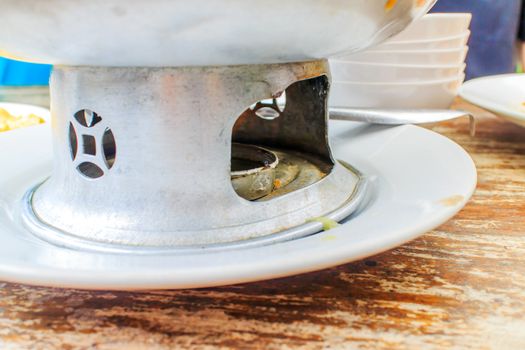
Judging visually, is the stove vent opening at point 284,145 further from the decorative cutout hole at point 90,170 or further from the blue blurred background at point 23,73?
the blue blurred background at point 23,73

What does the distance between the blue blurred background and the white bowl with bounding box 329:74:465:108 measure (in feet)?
6.54

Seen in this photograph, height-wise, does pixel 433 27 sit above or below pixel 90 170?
above

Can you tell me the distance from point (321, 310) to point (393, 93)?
750 millimetres

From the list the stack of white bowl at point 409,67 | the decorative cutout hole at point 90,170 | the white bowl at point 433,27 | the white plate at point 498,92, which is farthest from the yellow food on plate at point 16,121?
the white plate at point 498,92

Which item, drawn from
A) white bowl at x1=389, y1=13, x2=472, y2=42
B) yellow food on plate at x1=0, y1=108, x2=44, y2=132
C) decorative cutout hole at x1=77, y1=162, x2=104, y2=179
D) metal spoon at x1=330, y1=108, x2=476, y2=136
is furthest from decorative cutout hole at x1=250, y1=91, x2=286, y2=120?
yellow food on plate at x1=0, y1=108, x2=44, y2=132

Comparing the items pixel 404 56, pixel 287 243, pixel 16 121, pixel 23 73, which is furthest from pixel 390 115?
pixel 23 73

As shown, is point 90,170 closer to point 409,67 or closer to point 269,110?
point 269,110

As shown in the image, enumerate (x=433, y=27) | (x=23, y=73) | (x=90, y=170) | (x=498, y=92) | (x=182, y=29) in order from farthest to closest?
(x=23, y=73) < (x=498, y=92) < (x=433, y=27) < (x=90, y=170) < (x=182, y=29)

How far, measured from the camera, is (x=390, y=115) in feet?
2.67

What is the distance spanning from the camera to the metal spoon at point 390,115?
0.81m

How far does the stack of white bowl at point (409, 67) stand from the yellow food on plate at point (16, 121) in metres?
0.65

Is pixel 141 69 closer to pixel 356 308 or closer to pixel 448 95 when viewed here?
pixel 356 308

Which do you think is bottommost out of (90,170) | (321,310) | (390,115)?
(321,310)

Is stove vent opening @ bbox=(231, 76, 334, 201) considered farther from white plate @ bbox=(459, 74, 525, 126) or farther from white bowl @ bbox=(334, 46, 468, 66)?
white plate @ bbox=(459, 74, 525, 126)
